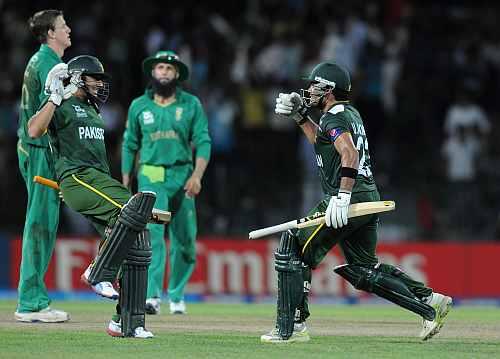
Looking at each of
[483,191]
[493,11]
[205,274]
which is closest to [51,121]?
[205,274]

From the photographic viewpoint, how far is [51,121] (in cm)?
1055

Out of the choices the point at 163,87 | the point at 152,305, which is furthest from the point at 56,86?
the point at 152,305

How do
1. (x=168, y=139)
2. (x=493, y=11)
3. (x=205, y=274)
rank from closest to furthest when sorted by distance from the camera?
(x=168, y=139), (x=205, y=274), (x=493, y=11)

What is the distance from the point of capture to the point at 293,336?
33.1ft

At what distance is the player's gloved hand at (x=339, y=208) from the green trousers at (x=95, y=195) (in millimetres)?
1698

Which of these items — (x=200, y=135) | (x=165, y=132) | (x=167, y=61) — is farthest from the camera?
(x=200, y=135)

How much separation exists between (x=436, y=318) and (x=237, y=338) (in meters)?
1.69

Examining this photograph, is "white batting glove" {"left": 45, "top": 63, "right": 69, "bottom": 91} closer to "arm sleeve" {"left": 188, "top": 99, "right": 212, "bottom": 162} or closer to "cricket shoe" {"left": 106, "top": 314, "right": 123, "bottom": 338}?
"cricket shoe" {"left": 106, "top": 314, "right": 123, "bottom": 338}

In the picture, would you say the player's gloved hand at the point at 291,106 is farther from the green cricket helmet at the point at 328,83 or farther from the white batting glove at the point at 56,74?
the white batting glove at the point at 56,74

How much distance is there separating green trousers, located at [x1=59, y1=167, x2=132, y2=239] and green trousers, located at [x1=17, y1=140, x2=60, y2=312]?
999 millimetres

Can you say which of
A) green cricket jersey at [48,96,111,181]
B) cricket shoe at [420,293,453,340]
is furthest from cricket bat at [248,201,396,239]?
green cricket jersey at [48,96,111,181]

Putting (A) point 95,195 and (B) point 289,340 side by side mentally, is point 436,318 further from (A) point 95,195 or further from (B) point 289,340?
(A) point 95,195

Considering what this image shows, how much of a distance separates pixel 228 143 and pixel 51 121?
9.72 metres

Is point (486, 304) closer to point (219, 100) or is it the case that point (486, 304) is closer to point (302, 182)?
point (302, 182)
